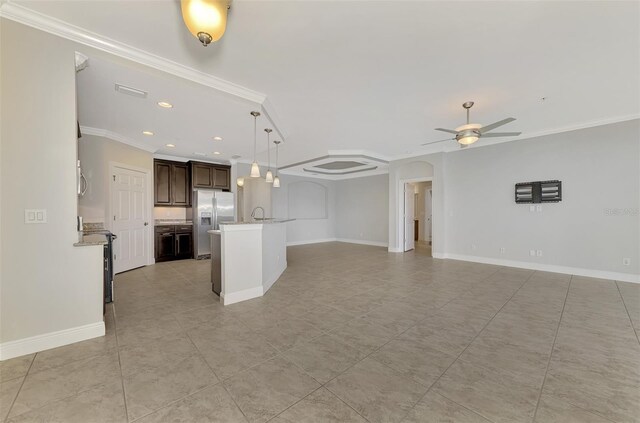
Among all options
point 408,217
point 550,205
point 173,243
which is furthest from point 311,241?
point 550,205

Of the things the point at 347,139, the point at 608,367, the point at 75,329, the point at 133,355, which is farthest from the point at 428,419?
the point at 347,139

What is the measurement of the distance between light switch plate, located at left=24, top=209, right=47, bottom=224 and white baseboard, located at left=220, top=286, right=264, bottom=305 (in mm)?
1898

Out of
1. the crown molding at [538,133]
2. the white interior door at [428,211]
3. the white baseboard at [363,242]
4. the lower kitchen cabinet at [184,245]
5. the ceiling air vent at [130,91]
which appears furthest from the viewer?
the white interior door at [428,211]

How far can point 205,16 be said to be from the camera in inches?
64.0

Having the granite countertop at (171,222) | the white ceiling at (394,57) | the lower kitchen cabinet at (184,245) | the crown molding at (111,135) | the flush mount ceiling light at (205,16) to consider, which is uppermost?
the white ceiling at (394,57)

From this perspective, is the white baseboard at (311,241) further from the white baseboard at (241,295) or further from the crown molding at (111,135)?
the white baseboard at (241,295)

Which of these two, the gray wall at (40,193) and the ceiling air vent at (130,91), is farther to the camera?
the ceiling air vent at (130,91)

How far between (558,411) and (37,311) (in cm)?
398

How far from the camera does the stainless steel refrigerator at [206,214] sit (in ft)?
20.3

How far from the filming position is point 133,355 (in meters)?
2.10

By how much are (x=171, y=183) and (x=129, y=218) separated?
1.36 m

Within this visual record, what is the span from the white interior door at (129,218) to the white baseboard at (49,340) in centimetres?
296

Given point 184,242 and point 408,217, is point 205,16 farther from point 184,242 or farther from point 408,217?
point 408,217

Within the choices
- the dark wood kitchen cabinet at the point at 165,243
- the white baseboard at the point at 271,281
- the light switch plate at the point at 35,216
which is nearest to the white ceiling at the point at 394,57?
the light switch plate at the point at 35,216
